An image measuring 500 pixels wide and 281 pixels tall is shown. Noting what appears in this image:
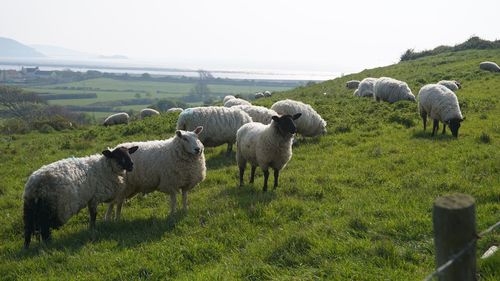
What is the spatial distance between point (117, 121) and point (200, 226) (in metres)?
22.4

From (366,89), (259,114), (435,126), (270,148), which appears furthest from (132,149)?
(366,89)

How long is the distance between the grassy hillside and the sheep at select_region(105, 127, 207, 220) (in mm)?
456

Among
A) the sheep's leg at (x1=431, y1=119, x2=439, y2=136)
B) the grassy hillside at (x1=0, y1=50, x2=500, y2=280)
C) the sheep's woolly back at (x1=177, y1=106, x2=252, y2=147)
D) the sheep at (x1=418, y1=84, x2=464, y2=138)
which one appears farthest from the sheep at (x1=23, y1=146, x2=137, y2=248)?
the sheep at (x1=418, y1=84, x2=464, y2=138)

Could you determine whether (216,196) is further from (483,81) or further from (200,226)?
(483,81)

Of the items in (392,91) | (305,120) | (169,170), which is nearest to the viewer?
(169,170)

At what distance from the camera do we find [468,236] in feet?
9.09

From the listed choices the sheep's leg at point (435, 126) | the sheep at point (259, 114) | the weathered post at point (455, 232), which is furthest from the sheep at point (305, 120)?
the weathered post at point (455, 232)

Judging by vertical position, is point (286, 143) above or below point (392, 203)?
above

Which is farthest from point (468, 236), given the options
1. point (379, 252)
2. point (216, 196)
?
point (216, 196)

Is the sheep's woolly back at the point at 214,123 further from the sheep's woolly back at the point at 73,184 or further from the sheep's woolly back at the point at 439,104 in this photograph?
the sheep's woolly back at the point at 439,104

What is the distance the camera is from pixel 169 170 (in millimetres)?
8625

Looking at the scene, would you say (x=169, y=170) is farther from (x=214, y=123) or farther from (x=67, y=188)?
(x=214, y=123)

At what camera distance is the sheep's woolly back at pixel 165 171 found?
28.3ft

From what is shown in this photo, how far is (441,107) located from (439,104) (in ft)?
0.55
